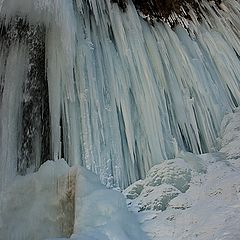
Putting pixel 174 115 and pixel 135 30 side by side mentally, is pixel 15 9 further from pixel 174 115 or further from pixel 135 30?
pixel 174 115

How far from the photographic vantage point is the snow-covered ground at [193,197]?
126 inches

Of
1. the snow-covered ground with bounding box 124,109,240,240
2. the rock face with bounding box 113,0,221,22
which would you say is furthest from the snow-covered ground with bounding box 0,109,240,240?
the rock face with bounding box 113,0,221,22

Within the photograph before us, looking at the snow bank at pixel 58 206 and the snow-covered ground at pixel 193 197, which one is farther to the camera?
the snow bank at pixel 58 206

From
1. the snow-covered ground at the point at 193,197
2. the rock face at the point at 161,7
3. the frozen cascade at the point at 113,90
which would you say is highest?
the rock face at the point at 161,7

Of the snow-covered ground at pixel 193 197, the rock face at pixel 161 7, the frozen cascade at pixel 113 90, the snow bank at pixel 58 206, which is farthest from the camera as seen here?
the rock face at pixel 161 7

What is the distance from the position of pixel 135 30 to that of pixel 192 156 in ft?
6.78

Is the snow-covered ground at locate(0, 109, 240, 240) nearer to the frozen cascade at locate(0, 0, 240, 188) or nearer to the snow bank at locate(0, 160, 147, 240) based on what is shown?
the snow bank at locate(0, 160, 147, 240)

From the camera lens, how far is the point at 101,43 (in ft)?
18.0

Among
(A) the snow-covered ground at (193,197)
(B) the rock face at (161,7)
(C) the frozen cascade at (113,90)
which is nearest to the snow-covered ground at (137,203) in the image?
(A) the snow-covered ground at (193,197)

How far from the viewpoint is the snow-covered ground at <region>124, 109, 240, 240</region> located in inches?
126

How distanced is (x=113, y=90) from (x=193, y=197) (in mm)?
1941

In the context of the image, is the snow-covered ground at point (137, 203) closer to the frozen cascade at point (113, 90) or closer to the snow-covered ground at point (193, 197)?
the snow-covered ground at point (193, 197)

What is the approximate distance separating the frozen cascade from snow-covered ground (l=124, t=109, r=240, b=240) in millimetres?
584

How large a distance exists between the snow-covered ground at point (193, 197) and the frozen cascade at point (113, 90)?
584 mm
